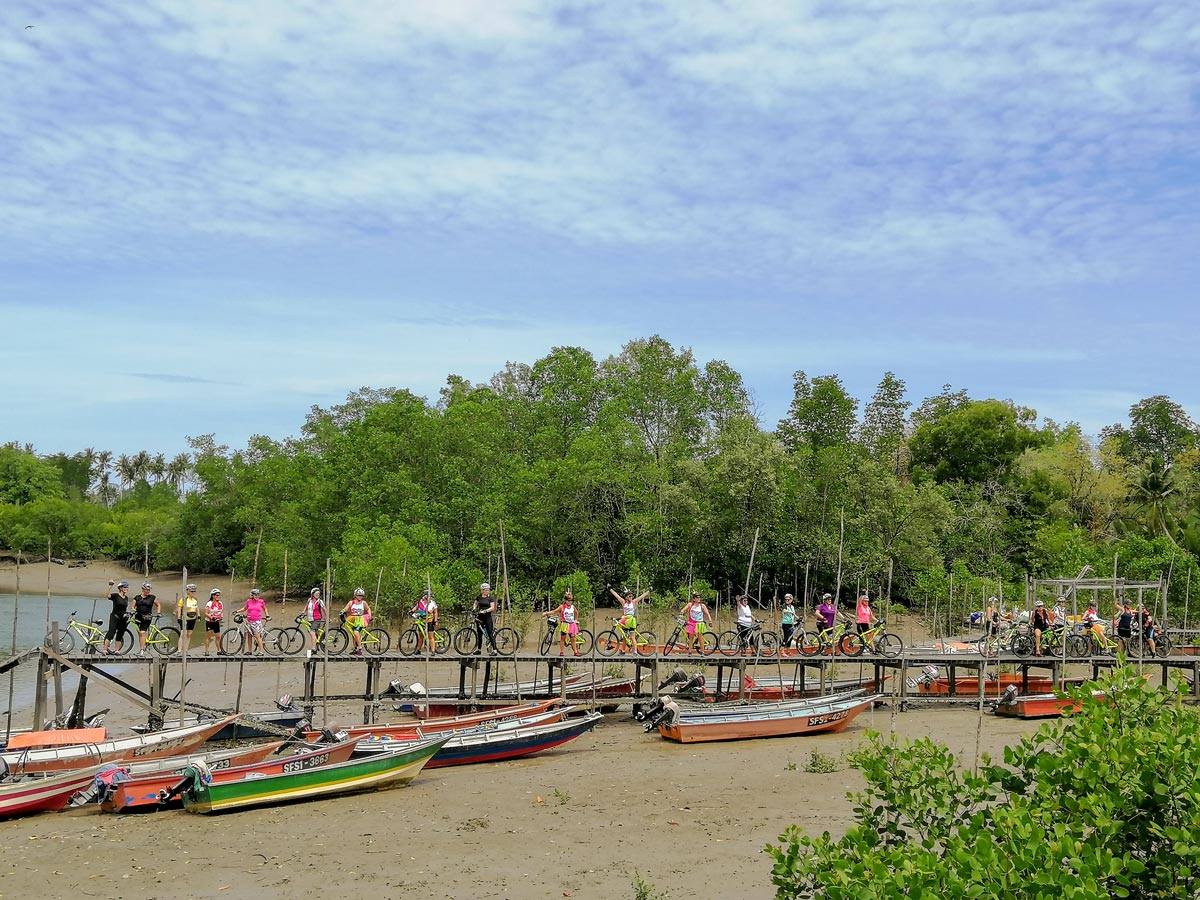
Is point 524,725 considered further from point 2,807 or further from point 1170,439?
point 1170,439

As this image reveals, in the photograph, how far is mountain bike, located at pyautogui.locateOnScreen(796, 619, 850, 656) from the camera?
30656mm

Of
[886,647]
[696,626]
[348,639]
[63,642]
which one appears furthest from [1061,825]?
[63,642]

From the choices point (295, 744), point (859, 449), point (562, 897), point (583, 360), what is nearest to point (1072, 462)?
point (859, 449)

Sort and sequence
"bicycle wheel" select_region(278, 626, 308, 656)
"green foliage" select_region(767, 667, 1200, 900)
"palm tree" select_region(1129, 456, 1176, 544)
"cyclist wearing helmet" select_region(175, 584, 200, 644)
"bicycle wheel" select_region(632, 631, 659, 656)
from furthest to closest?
"palm tree" select_region(1129, 456, 1176, 544) < "bicycle wheel" select_region(632, 631, 659, 656) < "bicycle wheel" select_region(278, 626, 308, 656) < "cyclist wearing helmet" select_region(175, 584, 200, 644) < "green foliage" select_region(767, 667, 1200, 900)

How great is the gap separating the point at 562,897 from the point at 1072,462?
184 feet

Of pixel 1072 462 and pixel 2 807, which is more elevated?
pixel 1072 462

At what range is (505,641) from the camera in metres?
29.6

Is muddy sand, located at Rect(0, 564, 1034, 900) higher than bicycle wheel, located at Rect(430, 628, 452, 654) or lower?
lower

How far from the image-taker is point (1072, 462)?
2478 inches

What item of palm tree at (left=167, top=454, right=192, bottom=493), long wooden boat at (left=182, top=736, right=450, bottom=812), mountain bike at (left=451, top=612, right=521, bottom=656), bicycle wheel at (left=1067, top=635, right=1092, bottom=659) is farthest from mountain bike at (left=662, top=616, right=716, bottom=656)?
palm tree at (left=167, top=454, right=192, bottom=493)

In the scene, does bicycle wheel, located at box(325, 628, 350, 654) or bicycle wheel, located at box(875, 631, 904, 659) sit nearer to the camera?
bicycle wheel, located at box(325, 628, 350, 654)

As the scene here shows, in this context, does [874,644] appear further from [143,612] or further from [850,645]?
[143,612]

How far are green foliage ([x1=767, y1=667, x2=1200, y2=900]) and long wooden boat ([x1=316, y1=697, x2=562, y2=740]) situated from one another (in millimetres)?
19214

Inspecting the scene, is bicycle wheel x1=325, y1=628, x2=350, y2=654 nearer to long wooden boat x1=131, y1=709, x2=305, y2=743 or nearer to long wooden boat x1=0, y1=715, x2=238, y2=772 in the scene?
long wooden boat x1=131, y1=709, x2=305, y2=743
